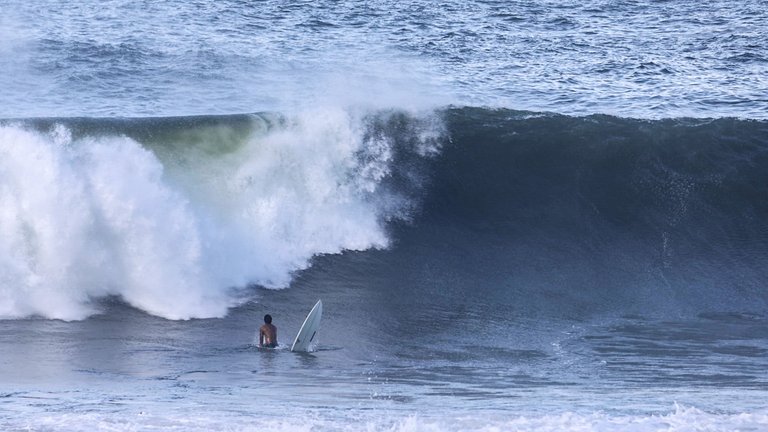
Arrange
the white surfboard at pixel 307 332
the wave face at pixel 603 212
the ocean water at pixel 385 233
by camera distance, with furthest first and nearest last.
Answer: the wave face at pixel 603 212 → the white surfboard at pixel 307 332 → the ocean water at pixel 385 233

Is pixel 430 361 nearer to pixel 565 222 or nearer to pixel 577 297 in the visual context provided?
pixel 577 297

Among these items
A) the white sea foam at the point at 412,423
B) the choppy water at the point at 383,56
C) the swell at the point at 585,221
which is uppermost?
the choppy water at the point at 383,56

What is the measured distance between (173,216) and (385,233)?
130 inches

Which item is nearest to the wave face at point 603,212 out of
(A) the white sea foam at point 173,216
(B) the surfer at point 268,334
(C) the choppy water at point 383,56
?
(C) the choppy water at point 383,56

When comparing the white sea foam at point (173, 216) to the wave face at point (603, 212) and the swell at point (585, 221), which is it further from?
the wave face at point (603, 212)

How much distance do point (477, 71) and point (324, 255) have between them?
8214mm

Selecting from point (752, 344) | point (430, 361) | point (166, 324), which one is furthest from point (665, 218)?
point (166, 324)

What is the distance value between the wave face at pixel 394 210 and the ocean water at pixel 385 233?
4 centimetres

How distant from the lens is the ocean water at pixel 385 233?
36.6ft

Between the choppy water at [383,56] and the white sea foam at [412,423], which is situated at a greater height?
the choppy water at [383,56]

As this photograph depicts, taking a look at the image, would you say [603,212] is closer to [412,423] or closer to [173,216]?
[173,216]

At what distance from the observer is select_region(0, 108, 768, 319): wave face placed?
15.0 meters

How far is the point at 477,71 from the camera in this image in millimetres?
23438

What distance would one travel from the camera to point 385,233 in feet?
56.5
